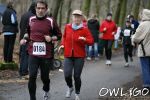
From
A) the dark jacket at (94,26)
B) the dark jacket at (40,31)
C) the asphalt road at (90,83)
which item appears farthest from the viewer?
the dark jacket at (94,26)

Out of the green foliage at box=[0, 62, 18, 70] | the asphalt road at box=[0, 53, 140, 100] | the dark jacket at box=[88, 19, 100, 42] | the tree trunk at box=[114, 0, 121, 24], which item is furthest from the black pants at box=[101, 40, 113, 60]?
the tree trunk at box=[114, 0, 121, 24]

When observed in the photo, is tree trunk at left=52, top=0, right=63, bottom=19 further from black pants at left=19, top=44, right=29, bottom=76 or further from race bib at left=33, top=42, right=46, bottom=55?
race bib at left=33, top=42, right=46, bottom=55

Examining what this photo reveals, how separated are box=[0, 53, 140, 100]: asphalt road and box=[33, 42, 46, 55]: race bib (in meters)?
1.60

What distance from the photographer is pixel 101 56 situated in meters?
24.3

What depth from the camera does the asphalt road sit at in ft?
39.6

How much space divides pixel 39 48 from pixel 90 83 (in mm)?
4219

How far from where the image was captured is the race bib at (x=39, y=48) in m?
10.3

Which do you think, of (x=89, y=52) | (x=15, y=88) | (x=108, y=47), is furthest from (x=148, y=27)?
(x=89, y=52)

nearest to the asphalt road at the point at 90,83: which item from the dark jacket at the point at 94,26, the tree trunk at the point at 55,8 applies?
the dark jacket at the point at 94,26

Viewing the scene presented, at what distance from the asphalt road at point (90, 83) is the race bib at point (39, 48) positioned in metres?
1.60

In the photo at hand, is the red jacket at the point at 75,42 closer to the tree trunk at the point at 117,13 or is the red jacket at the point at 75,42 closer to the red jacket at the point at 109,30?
the red jacket at the point at 109,30

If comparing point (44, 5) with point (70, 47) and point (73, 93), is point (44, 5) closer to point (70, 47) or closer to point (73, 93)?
point (70, 47)

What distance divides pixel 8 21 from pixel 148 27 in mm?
5768

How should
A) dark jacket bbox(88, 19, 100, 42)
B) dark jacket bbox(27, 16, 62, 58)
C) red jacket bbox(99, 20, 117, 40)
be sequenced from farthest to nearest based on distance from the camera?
1. dark jacket bbox(88, 19, 100, 42)
2. red jacket bbox(99, 20, 117, 40)
3. dark jacket bbox(27, 16, 62, 58)
